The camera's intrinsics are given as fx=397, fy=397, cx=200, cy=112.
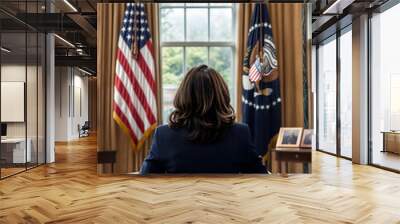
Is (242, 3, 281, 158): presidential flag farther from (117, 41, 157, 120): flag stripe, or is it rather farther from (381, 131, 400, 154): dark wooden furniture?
Result: (381, 131, 400, 154): dark wooden furniture

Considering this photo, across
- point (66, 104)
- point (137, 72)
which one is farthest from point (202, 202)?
point (66, 104)

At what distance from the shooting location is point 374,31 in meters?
6.83

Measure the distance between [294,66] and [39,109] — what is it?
614cm

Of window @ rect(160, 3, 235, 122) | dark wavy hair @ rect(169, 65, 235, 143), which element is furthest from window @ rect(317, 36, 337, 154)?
dark wavy hair @ rect(169, 65, 235, 143)

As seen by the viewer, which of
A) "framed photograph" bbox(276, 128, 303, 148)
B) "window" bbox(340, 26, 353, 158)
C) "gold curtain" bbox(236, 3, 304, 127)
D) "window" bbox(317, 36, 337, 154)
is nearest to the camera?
"gold curtain" bbox(236, 3, 304, 127)

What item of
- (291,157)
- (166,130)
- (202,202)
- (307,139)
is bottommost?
(202,202)

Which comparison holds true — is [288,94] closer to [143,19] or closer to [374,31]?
[143,19]

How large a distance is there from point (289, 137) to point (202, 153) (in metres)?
0.88

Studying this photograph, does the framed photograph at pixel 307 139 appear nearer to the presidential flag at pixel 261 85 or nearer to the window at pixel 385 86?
the presidential flag at pixel 261 85

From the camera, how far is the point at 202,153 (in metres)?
1.55

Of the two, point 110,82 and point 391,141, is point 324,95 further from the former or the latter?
point 391,141

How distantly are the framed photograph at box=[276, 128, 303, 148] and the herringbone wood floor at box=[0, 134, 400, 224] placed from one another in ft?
0.69

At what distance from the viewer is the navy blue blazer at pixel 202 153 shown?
4.95ft

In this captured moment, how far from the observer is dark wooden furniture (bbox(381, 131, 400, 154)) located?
623cm
